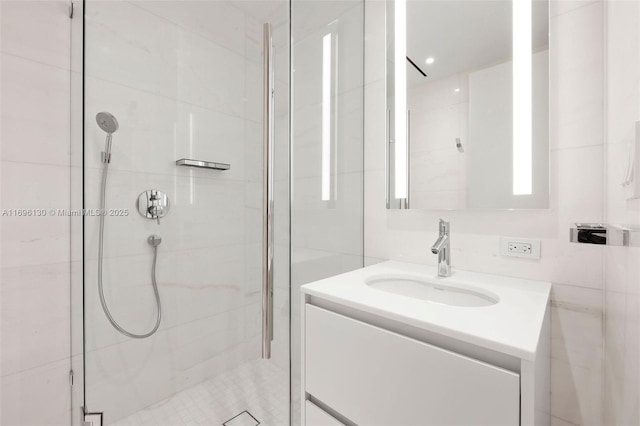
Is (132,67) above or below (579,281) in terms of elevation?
above

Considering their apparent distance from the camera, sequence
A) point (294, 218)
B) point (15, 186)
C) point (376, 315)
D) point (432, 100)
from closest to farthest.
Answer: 1. point (376, 315)
2. point (294, 218)
3. point (15, 186)
4. point (432, 100)

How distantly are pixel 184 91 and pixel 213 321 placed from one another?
109 centimetres

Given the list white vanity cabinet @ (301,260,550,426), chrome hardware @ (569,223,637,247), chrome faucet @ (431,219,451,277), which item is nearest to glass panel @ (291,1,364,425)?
white vanity cabinet @ (301,260,550,426)

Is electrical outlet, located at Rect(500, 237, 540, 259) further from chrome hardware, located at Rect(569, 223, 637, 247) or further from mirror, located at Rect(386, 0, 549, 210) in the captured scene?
chrome hardware, located at Rect(569, 223, 637, 247)

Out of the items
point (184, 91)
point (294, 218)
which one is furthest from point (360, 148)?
point (184, 91)

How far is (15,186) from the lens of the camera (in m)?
1.09

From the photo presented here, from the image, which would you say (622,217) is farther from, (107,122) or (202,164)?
(107,122)

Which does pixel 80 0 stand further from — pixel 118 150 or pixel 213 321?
pixel 213 321

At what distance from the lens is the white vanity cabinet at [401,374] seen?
1.75 ft

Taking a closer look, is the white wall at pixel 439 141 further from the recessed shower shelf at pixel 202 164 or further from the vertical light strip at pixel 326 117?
the recessed shower shelf at pixel 202 164

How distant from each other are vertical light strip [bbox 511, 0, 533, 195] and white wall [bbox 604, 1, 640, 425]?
20 centimetres

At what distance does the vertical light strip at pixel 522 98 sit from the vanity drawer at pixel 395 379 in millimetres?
726

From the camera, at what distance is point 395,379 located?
0.66 metres

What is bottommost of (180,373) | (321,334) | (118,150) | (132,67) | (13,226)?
(180,373)
